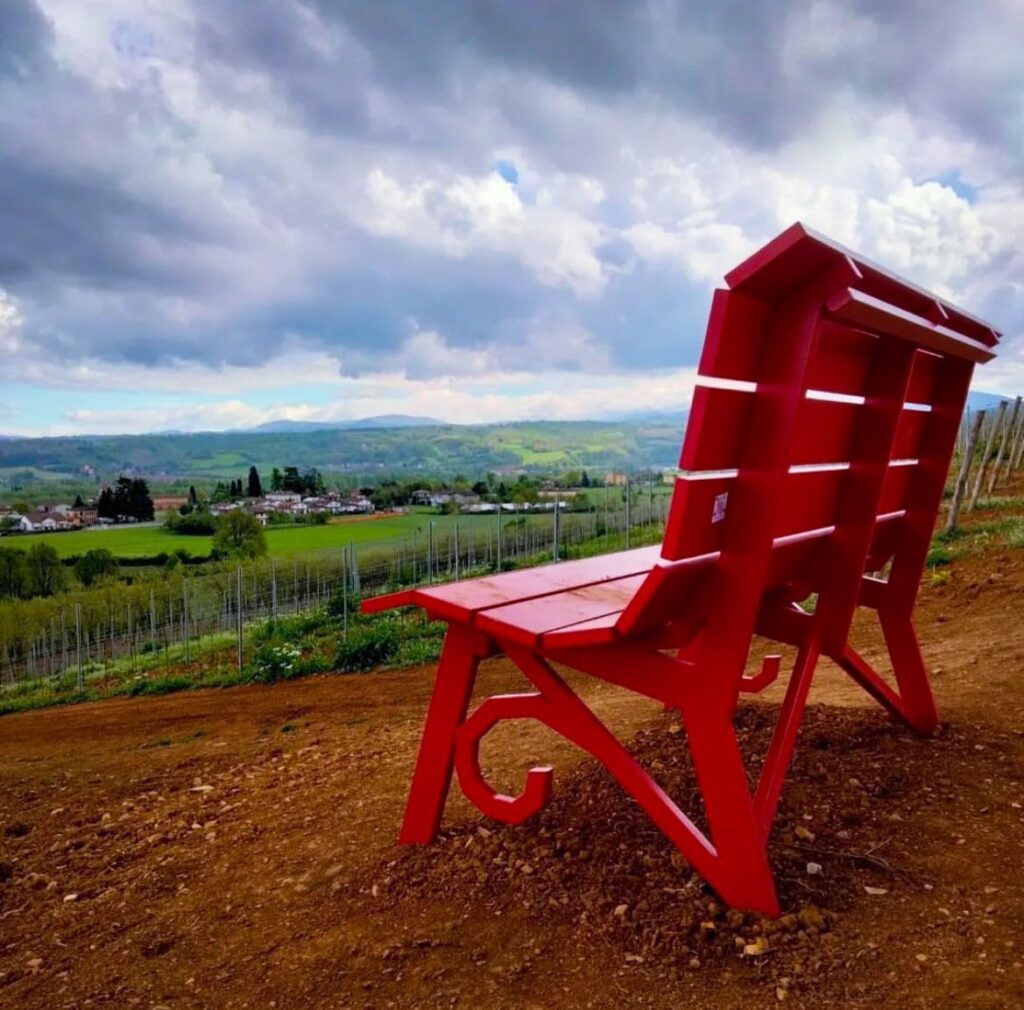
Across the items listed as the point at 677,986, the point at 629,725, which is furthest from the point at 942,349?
the point at 629,725

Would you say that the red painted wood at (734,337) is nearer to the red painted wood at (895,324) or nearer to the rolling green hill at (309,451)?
the red painted wood at (895,324)

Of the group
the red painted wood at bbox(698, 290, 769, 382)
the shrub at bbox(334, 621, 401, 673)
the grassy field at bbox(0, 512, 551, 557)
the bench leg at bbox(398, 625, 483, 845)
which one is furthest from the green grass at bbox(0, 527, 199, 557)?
the red painted wood at bbox(698, 290, 769, 382)

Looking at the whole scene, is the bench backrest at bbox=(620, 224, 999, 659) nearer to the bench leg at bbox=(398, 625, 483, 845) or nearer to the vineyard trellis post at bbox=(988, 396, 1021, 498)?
the bench leg at bbox=(398, 625, 483, 845)

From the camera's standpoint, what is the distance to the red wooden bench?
178 centimetres

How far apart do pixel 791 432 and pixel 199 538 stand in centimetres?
8149

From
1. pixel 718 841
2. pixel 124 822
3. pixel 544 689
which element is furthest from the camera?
pixel 124 822

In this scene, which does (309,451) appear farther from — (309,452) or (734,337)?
(734,337)

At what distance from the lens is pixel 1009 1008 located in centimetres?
159

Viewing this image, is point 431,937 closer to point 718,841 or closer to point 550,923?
point 550,923

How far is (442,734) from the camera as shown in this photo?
2561 mm

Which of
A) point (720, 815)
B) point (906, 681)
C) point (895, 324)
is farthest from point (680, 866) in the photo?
point (895, 324)

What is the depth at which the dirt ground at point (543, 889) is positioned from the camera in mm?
1847

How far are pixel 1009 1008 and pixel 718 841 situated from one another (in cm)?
65

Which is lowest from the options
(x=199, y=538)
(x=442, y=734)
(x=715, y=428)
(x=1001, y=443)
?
(x=199, y=538)
